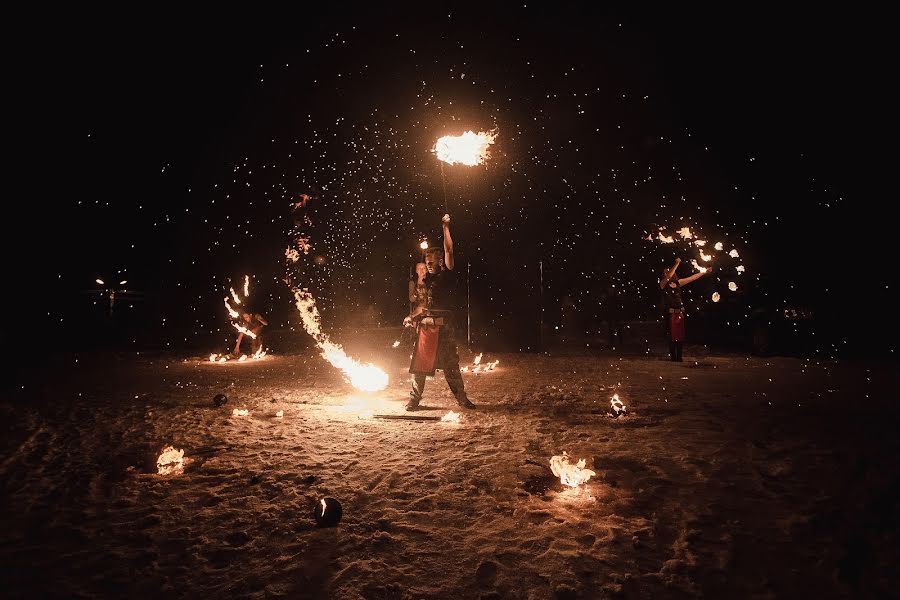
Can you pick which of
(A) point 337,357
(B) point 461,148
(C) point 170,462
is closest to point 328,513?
(C) point 170,462

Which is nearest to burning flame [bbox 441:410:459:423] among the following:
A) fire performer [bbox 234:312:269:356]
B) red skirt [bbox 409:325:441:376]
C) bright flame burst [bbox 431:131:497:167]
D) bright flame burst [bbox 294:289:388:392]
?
red skirt [bbox 409:325:441:376]

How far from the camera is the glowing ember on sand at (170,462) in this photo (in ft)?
14.4

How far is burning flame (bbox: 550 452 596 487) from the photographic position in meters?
3.94

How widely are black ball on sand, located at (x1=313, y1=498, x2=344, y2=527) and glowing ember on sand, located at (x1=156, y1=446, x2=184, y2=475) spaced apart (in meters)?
1.87

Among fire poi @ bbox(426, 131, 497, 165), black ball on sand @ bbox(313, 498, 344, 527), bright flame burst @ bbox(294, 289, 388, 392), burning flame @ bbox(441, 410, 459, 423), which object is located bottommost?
black ball on sand @ bbox(313, 498, 344, 527)

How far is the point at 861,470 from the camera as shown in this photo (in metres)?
4.04

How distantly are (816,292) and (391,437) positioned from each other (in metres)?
14.8

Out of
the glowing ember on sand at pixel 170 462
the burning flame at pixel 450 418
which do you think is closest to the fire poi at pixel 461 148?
the burning flame at pixel 450 418

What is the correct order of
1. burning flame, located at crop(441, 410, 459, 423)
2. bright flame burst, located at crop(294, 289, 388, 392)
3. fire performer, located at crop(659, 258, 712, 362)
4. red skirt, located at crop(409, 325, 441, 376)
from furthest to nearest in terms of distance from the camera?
fire performer, located at crop(659, 258, 712, 362)
bright flame burst, located at crop(294, 289, 388, 392)
red skirt, located at crop(409, 325, 441, 376)
burning flame, located at crop(441, 410, 459, 423)

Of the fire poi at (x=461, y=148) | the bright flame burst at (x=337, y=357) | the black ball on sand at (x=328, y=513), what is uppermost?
the fire poi at (x=461, y=148)

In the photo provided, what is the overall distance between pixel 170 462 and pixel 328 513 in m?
2.21

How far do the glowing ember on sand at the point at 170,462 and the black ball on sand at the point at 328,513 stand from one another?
6.12 ft

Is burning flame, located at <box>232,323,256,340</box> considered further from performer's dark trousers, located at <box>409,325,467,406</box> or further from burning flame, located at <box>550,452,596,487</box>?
burning flame, located at <box>550,452,596,487</box>

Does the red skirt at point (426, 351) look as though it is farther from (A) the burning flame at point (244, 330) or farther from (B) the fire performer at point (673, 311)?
(A) the burning flame at point (244, 330)
